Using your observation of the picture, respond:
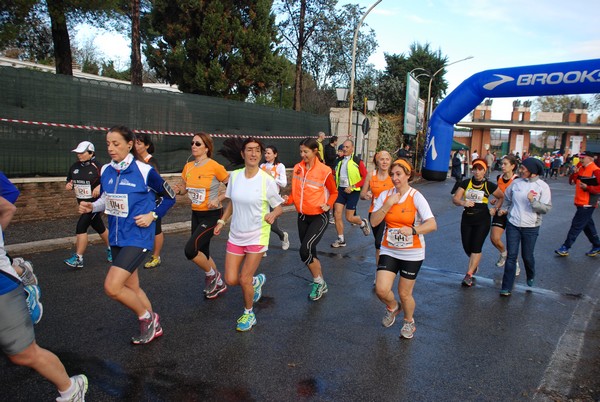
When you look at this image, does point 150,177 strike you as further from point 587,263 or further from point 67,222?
point 587,263

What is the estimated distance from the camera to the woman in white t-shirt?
4.41 metres

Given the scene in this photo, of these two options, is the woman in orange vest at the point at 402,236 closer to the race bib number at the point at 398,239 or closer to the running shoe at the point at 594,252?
the race bib number at the point at 398,239

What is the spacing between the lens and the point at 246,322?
4.44m

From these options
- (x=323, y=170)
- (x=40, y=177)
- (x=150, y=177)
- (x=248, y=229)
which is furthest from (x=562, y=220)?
(x=40, y=177)

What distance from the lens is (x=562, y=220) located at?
1285 centimetres

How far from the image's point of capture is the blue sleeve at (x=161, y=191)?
3986mm

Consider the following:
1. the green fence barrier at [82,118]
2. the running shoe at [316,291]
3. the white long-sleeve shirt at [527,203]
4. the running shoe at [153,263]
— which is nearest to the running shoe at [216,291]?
the running shoe at [316,291]

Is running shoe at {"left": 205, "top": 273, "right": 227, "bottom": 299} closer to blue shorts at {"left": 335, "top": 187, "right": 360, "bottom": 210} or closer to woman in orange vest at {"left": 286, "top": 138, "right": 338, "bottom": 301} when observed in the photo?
woman in orange vest at {"left": 286, "top": 138, "right": 338, "bottom": 301}

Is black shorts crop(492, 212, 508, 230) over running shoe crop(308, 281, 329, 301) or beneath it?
over

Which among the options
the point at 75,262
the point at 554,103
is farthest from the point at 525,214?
the point at 554,103

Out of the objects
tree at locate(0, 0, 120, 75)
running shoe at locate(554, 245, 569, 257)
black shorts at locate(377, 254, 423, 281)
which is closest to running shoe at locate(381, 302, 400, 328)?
black shorts at locate(377, 254, 423, 281)

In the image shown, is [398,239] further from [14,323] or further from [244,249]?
[14,323]

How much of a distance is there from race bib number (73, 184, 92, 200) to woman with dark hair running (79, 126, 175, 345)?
2.39m

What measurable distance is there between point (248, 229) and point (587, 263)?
6.80 meters
